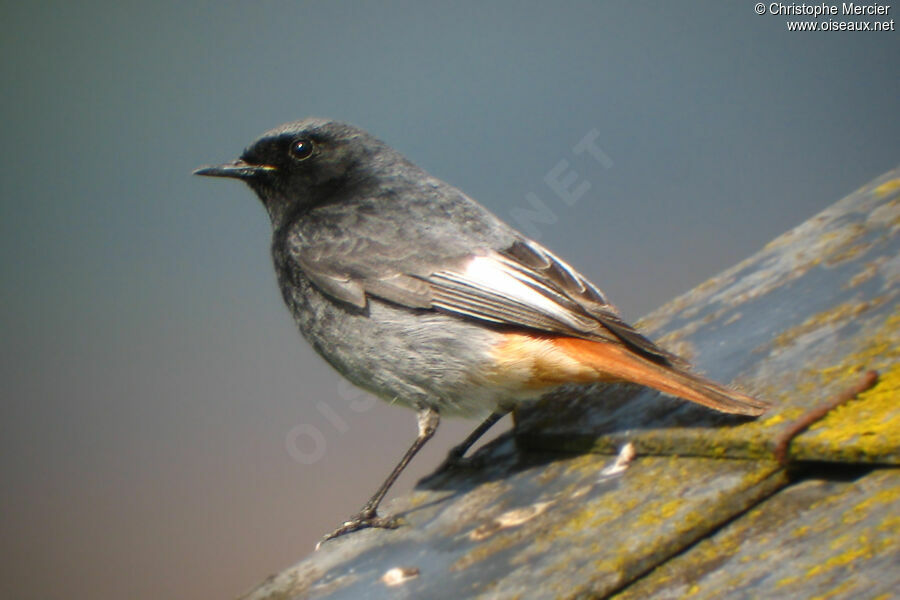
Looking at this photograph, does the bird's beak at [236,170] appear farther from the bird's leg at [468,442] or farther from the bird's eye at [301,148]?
the bird's leg at [468,442]

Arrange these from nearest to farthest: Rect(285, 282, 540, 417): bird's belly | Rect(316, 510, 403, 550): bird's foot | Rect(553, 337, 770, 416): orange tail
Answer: Rect(553, 337, 770, 416): orange tail
Rect(316, 510, 403, 550): bird's foot
Rect(285, 282, 540, 417): bird's belly

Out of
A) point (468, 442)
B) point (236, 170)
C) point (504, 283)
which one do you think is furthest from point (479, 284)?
point (236, 170)

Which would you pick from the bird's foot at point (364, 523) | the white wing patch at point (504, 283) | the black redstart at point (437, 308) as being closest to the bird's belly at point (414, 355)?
the black redstart at point (437, 308)

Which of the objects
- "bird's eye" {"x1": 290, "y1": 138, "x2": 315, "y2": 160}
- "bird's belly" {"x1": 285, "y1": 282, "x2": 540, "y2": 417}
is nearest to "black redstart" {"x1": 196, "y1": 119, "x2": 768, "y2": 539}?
"bird's belly" {"x1": 285, "y1": 282, "x2": 540, "y2": 417}

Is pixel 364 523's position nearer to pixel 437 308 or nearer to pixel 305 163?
pixel 437 308

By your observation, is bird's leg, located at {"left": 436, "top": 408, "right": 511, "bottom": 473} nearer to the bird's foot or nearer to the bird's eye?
the bird's foot

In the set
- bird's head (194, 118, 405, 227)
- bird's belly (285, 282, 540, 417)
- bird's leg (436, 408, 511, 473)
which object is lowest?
bird's leg (436, 408, 511, 473)
